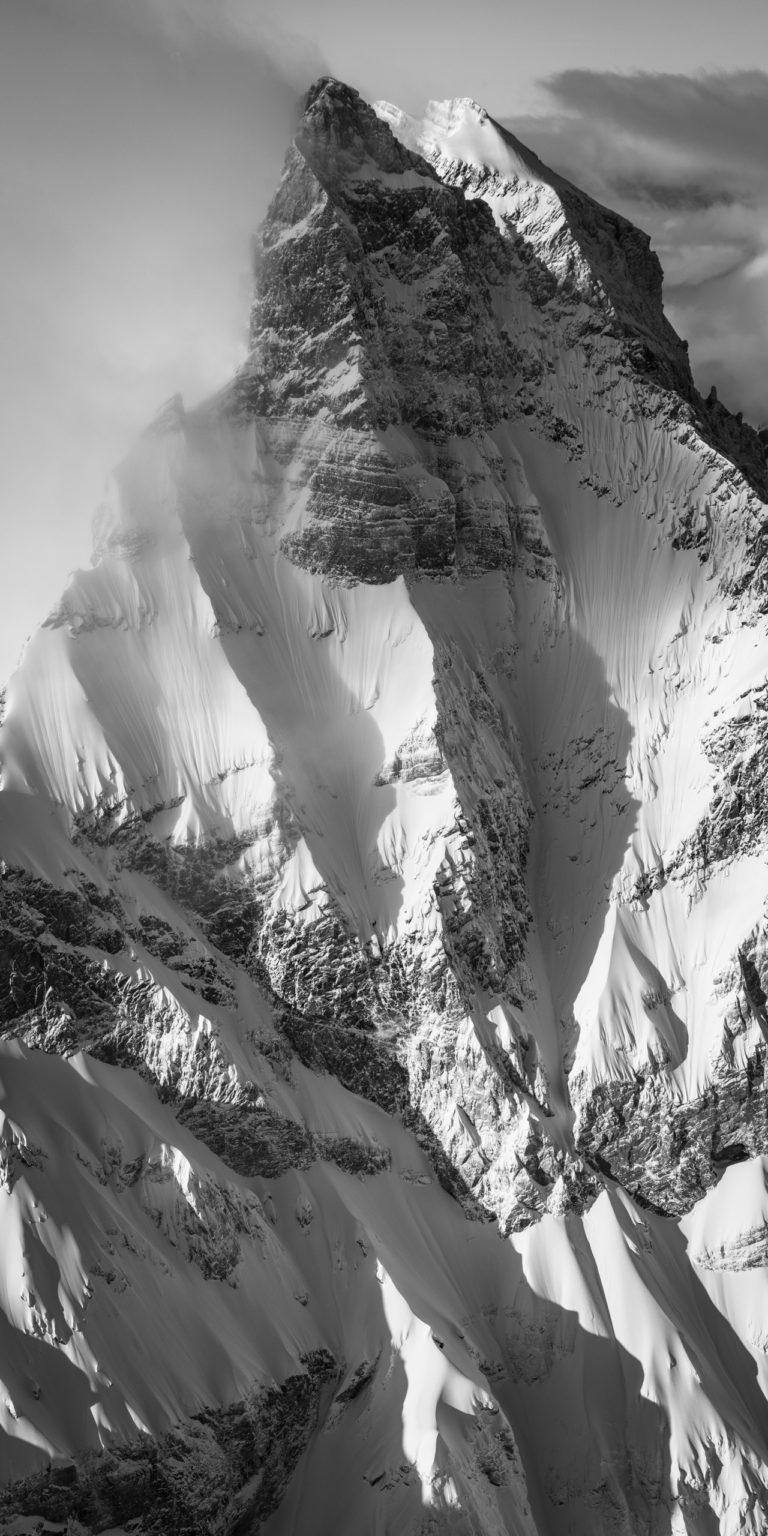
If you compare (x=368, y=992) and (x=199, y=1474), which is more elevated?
(x=368, y=992)

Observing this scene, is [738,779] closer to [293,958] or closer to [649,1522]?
[293,958]

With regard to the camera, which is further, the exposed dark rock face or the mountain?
the mountain

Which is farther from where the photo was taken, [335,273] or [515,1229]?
[335,273]

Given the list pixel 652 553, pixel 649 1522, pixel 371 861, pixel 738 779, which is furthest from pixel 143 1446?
pixel 652 553

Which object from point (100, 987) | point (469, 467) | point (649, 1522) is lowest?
point (649, 1522)

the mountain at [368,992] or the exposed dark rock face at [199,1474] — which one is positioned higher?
the mountain at [368,992]

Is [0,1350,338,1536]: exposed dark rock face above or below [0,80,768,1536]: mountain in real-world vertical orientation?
below

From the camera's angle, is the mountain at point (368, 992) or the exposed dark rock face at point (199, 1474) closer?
the exposed dark rock face at point (199, 1474)

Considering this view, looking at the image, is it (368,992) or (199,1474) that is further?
(368,992)
